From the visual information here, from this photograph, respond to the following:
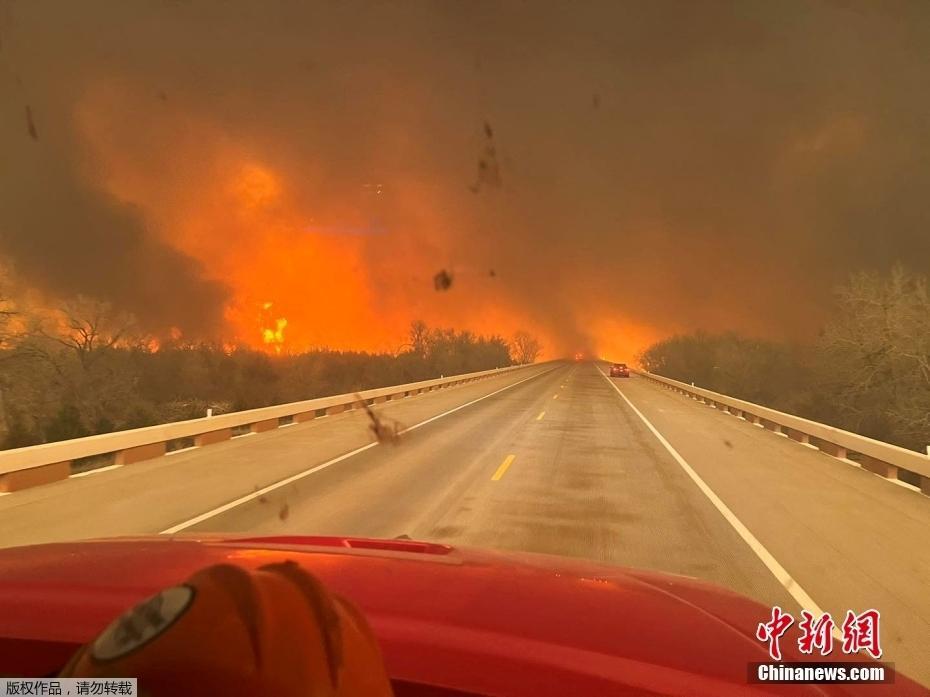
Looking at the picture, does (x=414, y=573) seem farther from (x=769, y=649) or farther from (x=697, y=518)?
(x=697, y=518)

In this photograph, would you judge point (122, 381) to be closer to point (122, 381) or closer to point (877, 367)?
point (122, 381)

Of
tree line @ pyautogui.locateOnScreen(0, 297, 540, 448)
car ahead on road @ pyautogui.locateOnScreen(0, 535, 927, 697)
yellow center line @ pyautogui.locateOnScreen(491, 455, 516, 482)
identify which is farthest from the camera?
tree line @ pyautogui.locateOnScreen(0, 297, 540, 448)

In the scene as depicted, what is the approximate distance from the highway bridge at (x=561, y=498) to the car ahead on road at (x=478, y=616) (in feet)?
7.18

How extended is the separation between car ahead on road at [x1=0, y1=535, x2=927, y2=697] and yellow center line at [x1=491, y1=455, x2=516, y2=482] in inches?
304

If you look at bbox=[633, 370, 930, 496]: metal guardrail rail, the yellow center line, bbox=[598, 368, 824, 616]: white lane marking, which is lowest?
bbox=[598, 368, 824, 616]: white lane marking

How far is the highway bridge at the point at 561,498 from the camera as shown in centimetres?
677

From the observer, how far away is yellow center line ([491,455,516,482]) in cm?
1199

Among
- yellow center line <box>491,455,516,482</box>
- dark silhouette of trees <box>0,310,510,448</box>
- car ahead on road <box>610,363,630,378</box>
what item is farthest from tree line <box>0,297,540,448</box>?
car ahead on road <box>610,363,630,378</box>

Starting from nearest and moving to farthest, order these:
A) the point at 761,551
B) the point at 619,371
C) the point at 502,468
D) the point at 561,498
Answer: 1. the point at 761,551
2. the point at 561,498
3. the point at 502,468
4. the point at 619,371

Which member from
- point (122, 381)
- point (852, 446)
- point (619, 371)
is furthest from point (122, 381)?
point (619, 371)

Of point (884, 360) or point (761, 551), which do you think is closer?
point (761, 551)

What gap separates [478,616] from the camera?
2.87m

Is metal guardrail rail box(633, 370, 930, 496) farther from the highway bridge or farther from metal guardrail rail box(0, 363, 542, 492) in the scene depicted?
metal guardrail rail box(0, 363, 542, 492)

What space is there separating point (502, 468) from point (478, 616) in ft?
33.5
